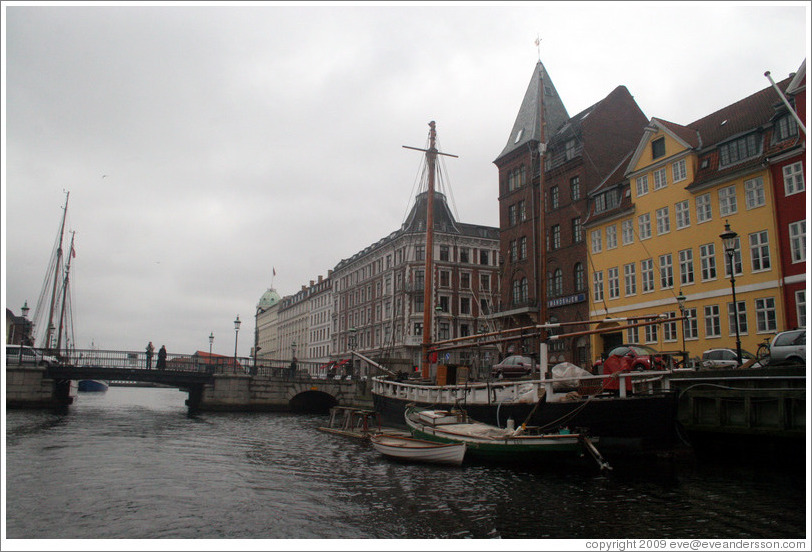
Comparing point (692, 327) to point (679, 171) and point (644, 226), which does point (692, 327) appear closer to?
point (644, 226)

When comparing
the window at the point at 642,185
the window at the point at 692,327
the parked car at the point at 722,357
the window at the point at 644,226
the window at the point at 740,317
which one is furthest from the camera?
the window at the point at 642,185

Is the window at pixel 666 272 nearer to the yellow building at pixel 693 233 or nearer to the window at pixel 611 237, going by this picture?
the yellow building at pixel 693 233

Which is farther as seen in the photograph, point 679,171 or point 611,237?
point 611,237

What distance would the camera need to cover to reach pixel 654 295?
4047 cm

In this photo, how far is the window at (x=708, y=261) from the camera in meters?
36.5

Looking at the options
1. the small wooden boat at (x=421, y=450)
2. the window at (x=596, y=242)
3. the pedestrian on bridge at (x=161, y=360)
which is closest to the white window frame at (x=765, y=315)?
the window at (x=596, y=242)

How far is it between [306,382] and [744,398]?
4167cm

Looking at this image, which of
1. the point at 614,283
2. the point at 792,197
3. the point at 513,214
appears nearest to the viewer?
the point at 792,197

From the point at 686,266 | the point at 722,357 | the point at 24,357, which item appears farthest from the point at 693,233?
the point at 24,357

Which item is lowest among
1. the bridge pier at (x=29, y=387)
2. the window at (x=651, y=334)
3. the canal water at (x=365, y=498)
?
the canal water at (x=365, y=498)

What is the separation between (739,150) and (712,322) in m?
10.6

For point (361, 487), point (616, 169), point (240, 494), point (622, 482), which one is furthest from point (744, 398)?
point (616, 169)

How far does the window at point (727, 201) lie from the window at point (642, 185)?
6.55m

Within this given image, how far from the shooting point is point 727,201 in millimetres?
36125
